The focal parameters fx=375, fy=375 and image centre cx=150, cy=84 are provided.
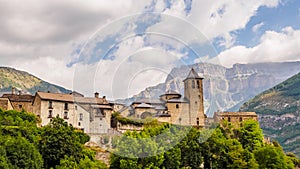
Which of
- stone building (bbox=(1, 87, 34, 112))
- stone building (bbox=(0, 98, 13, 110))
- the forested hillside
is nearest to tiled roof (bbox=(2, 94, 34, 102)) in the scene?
stone building (bbox=(1, 87, 34, 112))

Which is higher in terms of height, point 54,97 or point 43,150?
point 54,97

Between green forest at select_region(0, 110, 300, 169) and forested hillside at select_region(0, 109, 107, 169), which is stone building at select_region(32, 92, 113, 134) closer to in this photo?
green forest at select_region(0, 110, 300, 169)

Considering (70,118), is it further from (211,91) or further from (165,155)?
(211,91)

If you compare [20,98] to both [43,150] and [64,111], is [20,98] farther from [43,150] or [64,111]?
[43,150]

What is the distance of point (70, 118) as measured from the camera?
6475 centimetres

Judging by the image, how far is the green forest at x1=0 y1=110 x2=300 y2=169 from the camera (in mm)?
33938

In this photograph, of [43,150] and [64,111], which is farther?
[64,111]

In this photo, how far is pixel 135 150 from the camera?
1265 inches

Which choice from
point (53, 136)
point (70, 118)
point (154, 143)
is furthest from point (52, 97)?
point (154, 143)

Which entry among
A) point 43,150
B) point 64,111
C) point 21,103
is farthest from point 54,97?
point 43,150

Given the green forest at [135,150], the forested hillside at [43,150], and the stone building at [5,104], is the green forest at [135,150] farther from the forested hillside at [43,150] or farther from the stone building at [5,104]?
the stone building at [5,104]

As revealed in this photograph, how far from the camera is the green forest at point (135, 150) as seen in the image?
3394 centimetres

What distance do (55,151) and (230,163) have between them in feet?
72.1

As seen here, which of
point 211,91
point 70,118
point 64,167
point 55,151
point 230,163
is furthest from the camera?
point 70,118
